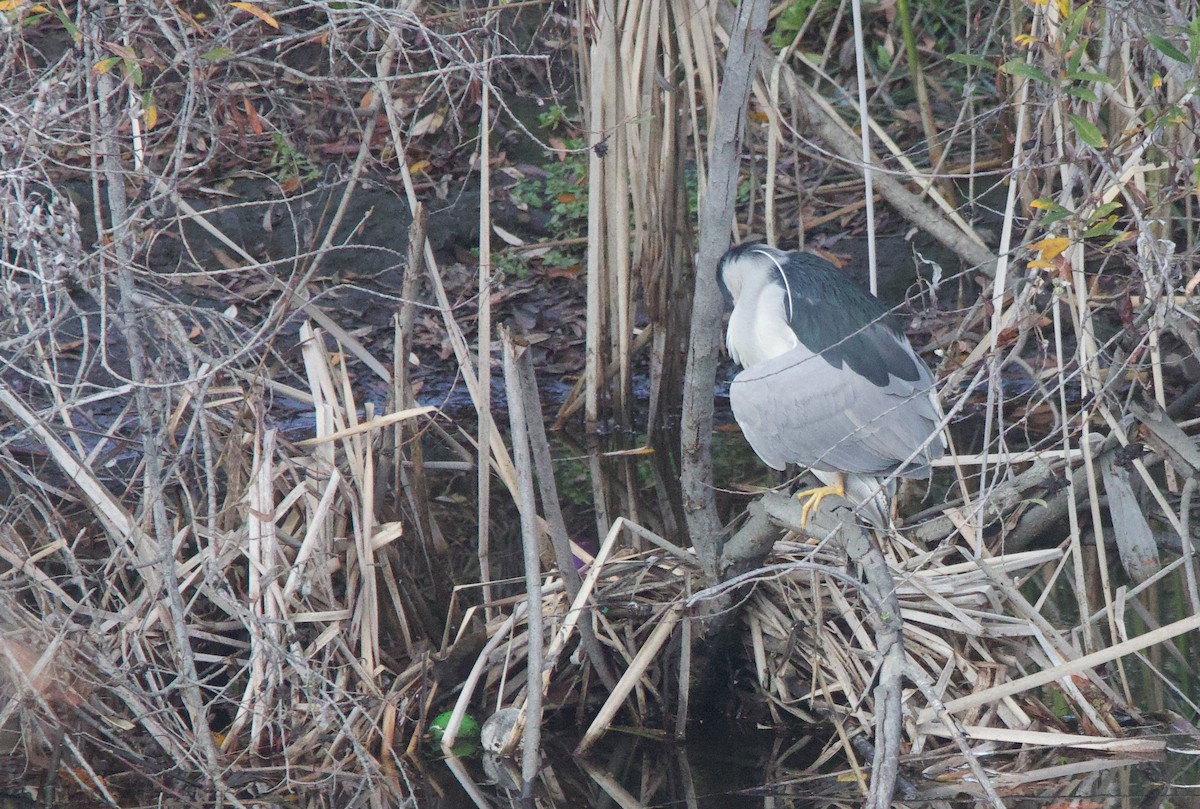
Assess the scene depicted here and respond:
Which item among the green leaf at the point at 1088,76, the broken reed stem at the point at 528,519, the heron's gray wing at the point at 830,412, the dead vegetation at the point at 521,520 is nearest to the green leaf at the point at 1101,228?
the dead vegetation at the point at 521,520

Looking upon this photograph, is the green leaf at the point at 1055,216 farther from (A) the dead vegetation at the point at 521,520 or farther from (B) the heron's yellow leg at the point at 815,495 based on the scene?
(B) the heron's yellow leg at the point at 815,495

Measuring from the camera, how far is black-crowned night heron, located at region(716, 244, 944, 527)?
3.04 meters

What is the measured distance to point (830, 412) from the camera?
3107mm

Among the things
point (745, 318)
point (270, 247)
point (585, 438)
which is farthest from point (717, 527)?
point (270, 247)

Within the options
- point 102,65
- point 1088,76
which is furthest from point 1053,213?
point 102,65

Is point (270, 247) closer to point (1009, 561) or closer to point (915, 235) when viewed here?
point (915, 235)

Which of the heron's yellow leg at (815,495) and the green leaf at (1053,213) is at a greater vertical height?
the green leaf at (1053,213)

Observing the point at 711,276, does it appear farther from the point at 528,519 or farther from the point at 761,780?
the point at 761,780

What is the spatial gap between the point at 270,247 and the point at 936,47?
390 cm

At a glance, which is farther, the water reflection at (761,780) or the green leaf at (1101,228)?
the water reflection at (761,780)

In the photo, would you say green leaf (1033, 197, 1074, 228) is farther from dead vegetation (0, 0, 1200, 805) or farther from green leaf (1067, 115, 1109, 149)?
green leaf (1067, 115, 1109, 149)

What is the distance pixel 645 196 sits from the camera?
4.16m

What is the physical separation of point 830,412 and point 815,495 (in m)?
0.22

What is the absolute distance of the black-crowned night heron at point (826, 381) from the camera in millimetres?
3045
